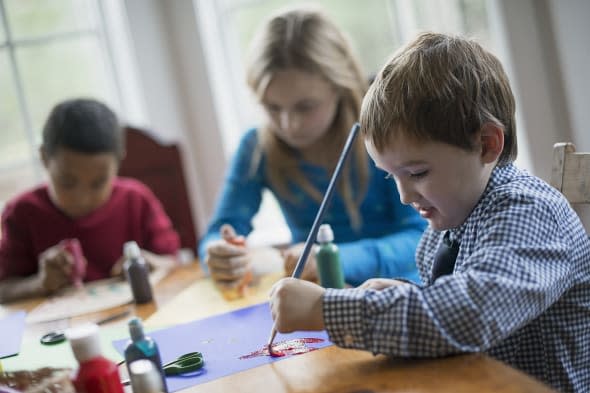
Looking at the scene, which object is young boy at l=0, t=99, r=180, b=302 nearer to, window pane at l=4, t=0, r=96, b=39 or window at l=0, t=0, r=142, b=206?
window at l=0, t=0, r=142, b=206

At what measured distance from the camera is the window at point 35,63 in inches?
95.0

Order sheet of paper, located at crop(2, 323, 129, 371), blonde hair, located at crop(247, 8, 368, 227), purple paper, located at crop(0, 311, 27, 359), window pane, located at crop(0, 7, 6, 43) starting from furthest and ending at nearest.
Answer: window pane, located at crop(0, 7, 6, 43) → blonde hair, located at crop(247, 8, 368, 227) → purple paper, located at crop(0, 311, 27, 359) → sheet of paper, located at crop(2, 323, 129, 371)

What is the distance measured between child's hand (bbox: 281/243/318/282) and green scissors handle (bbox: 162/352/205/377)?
398 mm

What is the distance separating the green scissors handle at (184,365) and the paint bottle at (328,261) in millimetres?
325

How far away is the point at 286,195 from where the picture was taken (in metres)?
1.70

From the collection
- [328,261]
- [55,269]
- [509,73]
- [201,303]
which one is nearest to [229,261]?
[201,303]

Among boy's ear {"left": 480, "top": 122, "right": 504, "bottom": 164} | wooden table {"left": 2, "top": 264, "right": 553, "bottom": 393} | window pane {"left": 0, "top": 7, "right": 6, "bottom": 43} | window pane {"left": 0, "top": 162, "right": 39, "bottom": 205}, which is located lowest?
wooden table {"left": 2, "top": 264, "right": 553, "bottom": 393}

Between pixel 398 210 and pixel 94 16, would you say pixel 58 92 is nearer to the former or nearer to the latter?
pixel 94 16

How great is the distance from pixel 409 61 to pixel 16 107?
6.48 feet

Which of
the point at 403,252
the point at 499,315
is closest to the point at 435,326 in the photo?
the point at 499,315

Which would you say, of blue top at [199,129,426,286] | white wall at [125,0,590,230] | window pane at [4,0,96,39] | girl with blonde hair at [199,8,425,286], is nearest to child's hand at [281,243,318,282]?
girl with blonde hair at [199,8,425,286]

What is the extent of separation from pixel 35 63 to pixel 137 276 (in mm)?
1389

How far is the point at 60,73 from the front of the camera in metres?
2.49

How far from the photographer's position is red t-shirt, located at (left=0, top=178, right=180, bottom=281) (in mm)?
1877
